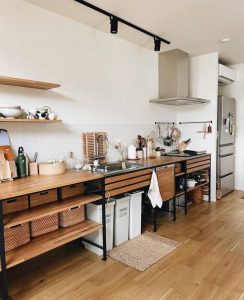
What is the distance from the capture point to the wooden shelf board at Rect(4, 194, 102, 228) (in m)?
1.82

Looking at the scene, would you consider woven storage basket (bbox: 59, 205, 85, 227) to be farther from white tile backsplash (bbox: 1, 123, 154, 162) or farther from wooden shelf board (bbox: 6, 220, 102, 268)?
white tile backsplash (bbox: 1, 123, 154, 162)

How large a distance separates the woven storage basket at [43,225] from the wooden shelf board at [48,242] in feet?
0.14

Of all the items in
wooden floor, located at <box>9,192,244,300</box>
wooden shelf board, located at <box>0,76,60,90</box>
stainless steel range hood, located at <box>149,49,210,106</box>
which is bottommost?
wooden floor, located at <box>9,192,244,300</box>

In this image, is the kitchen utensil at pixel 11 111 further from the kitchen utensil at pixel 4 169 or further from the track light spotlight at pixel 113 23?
the track light spotlight at pixel 113 23

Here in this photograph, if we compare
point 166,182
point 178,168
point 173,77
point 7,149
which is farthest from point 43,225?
point 173,77

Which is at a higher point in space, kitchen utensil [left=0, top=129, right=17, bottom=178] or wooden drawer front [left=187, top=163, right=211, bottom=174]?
kitchen utensil [left=0, top=129, right=17, bottom=178]

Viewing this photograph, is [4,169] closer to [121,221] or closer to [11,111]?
[11,111]

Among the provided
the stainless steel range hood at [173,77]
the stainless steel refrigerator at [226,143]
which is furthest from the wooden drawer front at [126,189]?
the stainless steel refrigerator at [226,143]

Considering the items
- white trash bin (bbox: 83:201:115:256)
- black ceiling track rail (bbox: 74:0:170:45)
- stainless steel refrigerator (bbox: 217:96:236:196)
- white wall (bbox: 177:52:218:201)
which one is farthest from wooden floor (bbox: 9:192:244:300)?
black ceiling track rail (bbox: 74:0:170:45)

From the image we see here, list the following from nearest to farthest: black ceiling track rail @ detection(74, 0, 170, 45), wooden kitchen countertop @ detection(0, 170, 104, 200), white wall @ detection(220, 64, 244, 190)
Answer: wooden kitchen countertop @ detection(0, 170, 104, 200)
black ceiling track rail @ detection(74, 0, 170, 45)
white wall @ detection(220, 64, 244, 190)

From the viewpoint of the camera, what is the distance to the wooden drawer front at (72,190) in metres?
2.36

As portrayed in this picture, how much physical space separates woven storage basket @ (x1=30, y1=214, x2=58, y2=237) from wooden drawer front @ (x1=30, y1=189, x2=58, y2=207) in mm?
148

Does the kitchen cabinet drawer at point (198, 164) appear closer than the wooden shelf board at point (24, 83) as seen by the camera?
No

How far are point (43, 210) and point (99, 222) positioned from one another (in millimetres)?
624
